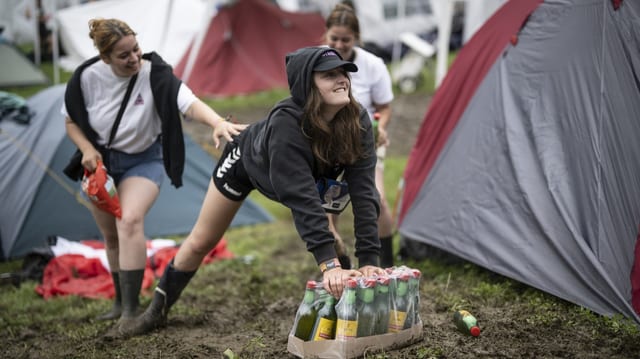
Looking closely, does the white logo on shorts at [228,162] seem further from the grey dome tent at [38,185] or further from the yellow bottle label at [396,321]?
the grey dome tent at [38,185]

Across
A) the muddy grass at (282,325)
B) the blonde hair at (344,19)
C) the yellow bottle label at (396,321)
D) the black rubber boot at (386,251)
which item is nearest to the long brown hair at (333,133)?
the yellow bottle label at (396,321)

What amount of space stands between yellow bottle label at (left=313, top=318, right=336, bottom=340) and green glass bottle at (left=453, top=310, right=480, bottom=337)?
79 centimetres

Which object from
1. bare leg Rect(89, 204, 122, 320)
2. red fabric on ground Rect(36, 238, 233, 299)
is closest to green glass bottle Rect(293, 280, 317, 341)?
bare leg Rect(89, 204, 122, 320)

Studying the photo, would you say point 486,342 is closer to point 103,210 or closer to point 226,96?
point 103,210

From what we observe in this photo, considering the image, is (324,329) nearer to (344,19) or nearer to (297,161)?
(297,161)

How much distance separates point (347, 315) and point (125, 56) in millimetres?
2089

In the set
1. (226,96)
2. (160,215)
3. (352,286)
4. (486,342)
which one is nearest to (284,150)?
(352,286)

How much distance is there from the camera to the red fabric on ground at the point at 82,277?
219 inches

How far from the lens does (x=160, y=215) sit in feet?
23.1

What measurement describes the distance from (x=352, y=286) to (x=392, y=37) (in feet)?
49.1

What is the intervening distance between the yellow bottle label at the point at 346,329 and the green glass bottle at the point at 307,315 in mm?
179

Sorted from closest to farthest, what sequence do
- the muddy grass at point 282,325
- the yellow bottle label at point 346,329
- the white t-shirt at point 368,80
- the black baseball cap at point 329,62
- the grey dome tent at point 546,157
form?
1. the black baseball cap at point 329,62
2. the yellow bottle label at point 346,329
3. the muddy grass at point 282,325
4. the grey dome tent at point 546,157
5. the white t-shirt at point 368,80

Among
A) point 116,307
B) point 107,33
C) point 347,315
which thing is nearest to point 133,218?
point 116,307

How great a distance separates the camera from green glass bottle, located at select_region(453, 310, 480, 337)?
375 centimetres
